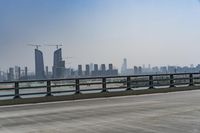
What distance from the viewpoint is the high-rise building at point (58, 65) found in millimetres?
37894

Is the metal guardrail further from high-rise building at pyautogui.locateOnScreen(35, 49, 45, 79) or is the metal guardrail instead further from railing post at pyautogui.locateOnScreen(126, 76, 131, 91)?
high-rise building at pyautogui.locateOnScreen(35, 49, 45, 79)

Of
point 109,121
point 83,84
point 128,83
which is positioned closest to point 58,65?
point 128,83

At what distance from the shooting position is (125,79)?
30125mm

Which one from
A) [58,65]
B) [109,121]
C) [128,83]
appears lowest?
[109,121]

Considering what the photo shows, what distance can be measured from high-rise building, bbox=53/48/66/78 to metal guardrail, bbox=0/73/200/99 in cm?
794

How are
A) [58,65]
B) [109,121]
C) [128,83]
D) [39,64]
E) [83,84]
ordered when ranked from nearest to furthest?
A: 1. [109,121]
2. [83,84]
3. [128,83]
4. [39,64]
5. [58,65]

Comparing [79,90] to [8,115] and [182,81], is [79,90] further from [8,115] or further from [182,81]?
[182,81]

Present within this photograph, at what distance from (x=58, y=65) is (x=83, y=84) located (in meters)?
14.0

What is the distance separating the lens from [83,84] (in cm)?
2638

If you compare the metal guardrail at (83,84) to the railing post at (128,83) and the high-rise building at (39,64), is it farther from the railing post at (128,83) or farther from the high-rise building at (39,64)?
the high-rise building at (39,64)

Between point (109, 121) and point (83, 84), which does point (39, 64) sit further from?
point (109, 121)

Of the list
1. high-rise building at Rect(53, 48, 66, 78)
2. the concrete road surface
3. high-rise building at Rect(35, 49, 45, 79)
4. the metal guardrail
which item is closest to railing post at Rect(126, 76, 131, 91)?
the metal guardrail

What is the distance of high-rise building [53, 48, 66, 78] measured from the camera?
37.9 metres

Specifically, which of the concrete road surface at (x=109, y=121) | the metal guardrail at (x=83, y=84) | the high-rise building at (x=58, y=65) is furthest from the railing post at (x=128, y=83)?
the concrete road surface at (x=109, y=121)
